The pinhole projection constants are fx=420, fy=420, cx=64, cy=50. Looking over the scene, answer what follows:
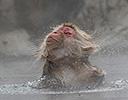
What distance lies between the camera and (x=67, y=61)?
3564 mm

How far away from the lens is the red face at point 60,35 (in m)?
3.50

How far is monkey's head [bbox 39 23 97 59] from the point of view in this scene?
3.51 m

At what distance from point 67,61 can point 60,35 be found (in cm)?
23

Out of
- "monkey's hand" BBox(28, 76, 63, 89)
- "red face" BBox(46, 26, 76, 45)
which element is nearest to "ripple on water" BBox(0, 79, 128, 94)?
"monkey's hand" BBox(28, 76, 63, 89)

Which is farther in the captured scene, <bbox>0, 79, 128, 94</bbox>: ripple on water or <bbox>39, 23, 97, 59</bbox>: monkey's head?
<bbox>39, 23, 97, 59</bbox>: monkey's head

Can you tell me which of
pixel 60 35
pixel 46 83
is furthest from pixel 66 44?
pixel 46 83

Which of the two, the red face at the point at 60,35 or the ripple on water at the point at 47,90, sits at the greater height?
the red face at the point at 60,35

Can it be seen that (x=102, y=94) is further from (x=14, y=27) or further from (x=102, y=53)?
(x=14, y=27)

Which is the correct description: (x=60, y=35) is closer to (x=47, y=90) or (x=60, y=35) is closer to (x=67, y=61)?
→ (x=67, y=61)

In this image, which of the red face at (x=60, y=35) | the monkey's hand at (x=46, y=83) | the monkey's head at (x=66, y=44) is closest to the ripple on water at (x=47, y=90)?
the monkey's hand at (x=46, y=83)

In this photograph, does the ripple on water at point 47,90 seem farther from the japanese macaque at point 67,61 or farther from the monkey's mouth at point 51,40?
the monkey's mouth at point 51,40

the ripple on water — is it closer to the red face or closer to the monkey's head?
the monkey's head

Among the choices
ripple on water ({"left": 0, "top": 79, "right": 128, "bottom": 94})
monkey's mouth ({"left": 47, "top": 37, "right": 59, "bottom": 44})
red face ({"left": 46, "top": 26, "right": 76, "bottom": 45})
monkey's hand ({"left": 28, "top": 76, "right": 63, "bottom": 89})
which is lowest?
ripple on water ({"left": 0, "top": 79, "right": 128, "bottom": 94})

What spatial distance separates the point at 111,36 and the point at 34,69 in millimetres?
2593
